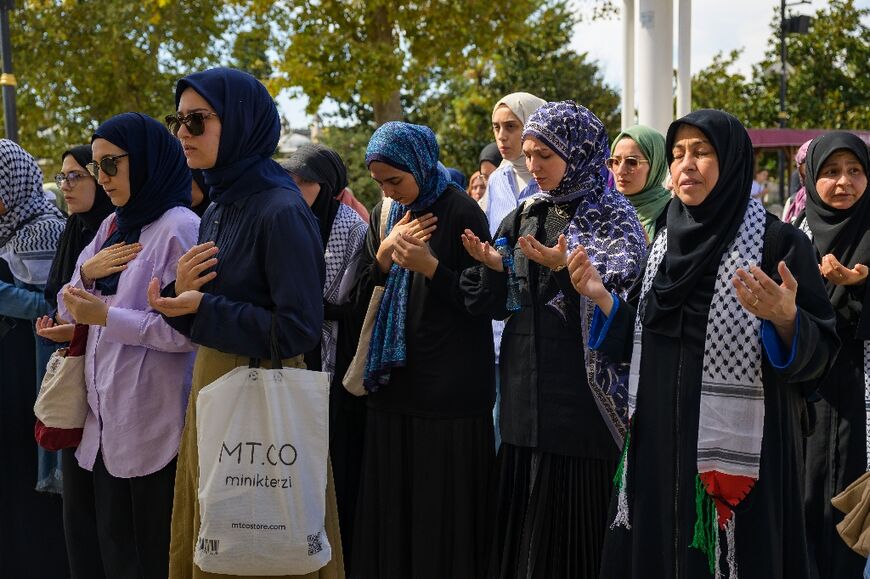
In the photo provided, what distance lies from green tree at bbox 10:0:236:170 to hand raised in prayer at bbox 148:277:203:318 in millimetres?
15559

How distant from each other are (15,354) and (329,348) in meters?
1.67

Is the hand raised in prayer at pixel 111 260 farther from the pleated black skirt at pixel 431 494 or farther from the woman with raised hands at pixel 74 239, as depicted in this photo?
the pleated black skirt at pixel 431 494

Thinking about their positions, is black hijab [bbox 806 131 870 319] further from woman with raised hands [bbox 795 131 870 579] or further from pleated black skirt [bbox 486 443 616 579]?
pleated black skirt [bbox 486 443 616 579]

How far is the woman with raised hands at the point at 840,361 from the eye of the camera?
4398 millimetres

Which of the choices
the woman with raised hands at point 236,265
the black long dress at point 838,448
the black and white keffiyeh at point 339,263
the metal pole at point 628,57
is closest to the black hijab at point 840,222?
the black long dress at point 838,448

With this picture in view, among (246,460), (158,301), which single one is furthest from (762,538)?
(158,301)

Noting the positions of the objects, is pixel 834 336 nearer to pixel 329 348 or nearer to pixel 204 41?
pixel 329 348

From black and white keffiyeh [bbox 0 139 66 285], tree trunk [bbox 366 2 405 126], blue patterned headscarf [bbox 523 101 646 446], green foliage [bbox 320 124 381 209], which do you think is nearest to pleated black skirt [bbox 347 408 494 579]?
blue patterned headscarf [bbox 523 101 646 446]

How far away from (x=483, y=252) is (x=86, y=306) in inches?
59.0

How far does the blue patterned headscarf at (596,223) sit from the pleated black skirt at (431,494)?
725mm

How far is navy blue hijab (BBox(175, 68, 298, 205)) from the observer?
3316 millimetres

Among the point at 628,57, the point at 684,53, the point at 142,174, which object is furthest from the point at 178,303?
the point at 628,57

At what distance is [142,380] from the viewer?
3621 mm

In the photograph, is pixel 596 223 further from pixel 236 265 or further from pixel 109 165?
pixel 109 165
